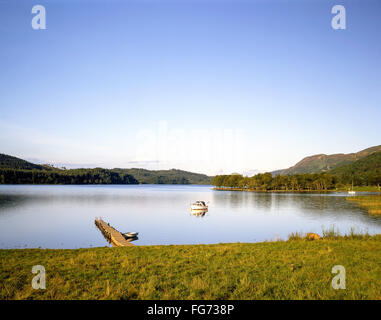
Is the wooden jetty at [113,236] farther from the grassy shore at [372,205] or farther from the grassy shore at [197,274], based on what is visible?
the grassy shore at [372,205]

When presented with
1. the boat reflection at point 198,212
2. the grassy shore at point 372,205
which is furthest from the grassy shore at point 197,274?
the grassy shore at point 372,205

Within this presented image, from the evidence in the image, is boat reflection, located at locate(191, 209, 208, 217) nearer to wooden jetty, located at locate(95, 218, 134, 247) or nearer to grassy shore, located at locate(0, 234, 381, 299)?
wooden jetty, located at locate(95, 218, 134, 247)

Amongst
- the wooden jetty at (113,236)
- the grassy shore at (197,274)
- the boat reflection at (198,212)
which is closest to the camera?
the grassy shore at (197,274)

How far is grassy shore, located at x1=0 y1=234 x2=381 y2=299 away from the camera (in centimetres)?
781

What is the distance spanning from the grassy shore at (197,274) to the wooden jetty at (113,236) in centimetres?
903

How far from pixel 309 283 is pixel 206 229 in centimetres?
2885

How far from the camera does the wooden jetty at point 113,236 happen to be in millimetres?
23544

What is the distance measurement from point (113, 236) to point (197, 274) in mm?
19509

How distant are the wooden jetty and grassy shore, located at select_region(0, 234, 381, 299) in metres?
9.03

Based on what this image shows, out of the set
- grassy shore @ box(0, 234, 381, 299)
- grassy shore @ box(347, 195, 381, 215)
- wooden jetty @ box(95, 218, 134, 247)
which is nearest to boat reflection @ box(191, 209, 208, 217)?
wooden jetty @ box(95, 218, 134, 247)

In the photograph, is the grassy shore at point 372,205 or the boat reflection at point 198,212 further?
the boat reflection at point 198,212

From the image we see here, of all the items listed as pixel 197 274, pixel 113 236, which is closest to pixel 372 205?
pixel 113 236

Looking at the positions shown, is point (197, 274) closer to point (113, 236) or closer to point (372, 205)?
point (113, 236)

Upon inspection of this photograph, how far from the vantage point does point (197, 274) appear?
32.4 feet
